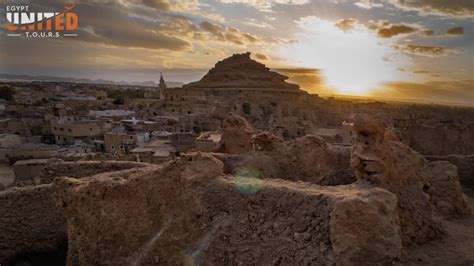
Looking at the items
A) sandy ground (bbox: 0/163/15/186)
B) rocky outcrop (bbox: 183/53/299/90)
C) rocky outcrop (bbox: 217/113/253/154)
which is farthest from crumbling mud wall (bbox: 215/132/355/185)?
rocky outcrop (bbox: 183/53/299/90)

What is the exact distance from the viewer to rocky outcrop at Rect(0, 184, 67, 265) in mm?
7598

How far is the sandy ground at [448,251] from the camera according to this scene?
6.05 m

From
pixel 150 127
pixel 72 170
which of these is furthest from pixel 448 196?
pixel 150 127

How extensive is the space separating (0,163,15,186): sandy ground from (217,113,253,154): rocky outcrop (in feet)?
30.8

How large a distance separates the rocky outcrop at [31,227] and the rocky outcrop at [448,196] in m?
8.60

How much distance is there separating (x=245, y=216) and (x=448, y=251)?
4.06m

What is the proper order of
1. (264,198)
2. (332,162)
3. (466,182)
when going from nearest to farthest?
(264,198) < (332,162) < (466,182)

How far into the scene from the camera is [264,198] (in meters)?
5.13

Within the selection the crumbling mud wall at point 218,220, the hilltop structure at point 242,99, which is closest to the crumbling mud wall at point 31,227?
the crumbling mud wall at point 218,220

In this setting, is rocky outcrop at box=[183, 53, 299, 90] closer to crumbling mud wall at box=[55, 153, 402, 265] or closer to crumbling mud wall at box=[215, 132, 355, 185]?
crumbling mud wall at box=[215, 132, 355, 185]

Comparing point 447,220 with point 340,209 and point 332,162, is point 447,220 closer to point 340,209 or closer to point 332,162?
point 332,162

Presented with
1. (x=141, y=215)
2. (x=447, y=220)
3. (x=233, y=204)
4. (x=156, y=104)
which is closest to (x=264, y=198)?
(x=233, y=204)

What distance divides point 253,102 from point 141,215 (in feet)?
131

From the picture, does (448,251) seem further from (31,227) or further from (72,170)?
(72,170)
